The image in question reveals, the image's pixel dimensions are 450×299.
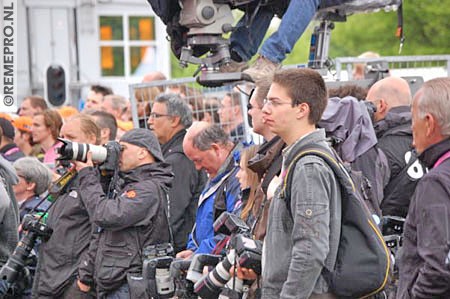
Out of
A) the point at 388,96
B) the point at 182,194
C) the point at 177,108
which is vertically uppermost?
the point at 388,96

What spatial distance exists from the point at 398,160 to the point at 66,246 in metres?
2.43

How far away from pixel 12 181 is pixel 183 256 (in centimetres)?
173

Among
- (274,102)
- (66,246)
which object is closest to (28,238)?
(66,246)

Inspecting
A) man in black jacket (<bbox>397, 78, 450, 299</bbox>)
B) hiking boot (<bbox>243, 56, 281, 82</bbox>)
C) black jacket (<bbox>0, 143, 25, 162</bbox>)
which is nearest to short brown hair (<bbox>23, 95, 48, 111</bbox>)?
black jacket (<bbox>0, 143, 25, 162</bbox>)

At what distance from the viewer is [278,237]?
4570 mm

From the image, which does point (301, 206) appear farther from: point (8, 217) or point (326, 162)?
point (8, 217)

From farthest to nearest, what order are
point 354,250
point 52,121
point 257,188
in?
point 52,121 → point 257,188 → point 354,250

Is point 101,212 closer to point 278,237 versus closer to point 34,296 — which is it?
point 34,296

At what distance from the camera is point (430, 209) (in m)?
4.28

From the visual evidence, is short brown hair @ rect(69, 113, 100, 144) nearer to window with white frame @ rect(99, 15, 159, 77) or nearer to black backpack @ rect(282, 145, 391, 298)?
black backpack @ rect(282, 145, 391, 298)

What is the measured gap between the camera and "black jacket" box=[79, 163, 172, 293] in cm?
661

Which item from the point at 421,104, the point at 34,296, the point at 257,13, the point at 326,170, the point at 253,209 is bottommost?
the point at 34,296

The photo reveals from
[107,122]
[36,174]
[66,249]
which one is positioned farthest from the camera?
[107,122]

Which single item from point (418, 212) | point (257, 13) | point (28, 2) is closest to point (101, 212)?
point (257, 13)
